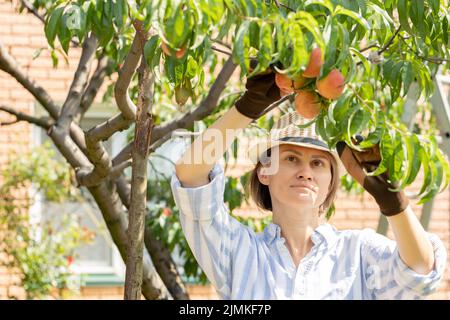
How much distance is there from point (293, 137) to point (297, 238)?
0.28 meters

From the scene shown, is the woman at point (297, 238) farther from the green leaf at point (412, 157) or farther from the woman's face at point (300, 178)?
the green leaf at point (412, 157)

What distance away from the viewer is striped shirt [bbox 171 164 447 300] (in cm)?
278

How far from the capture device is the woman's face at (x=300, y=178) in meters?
2.94

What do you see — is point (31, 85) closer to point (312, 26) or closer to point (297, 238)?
point (297, 238)

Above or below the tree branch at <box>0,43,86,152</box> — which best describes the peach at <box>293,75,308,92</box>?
below

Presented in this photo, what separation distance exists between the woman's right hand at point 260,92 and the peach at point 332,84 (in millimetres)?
209

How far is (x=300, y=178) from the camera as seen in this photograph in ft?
9.66

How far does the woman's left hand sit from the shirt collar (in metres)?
0.30

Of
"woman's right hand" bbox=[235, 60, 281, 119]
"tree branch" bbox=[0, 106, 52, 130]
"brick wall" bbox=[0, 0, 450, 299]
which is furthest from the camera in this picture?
"brick wall" bbox=[0, 0, 450, 299]

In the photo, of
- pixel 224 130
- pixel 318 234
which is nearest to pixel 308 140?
pixel 318 234

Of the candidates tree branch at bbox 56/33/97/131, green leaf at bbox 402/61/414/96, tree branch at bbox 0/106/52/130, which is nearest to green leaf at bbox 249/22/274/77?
green leaf at bbox 402/61/414/96

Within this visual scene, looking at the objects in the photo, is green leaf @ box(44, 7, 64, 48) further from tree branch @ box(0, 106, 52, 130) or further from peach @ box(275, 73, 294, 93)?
tree branch @ box(0, 106, 52, 130)

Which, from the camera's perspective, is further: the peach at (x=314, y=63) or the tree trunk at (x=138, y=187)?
the tree trunk at (x=138, y=187)

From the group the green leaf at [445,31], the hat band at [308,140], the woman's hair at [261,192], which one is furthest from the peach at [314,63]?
the woman's hair at [261,192]
